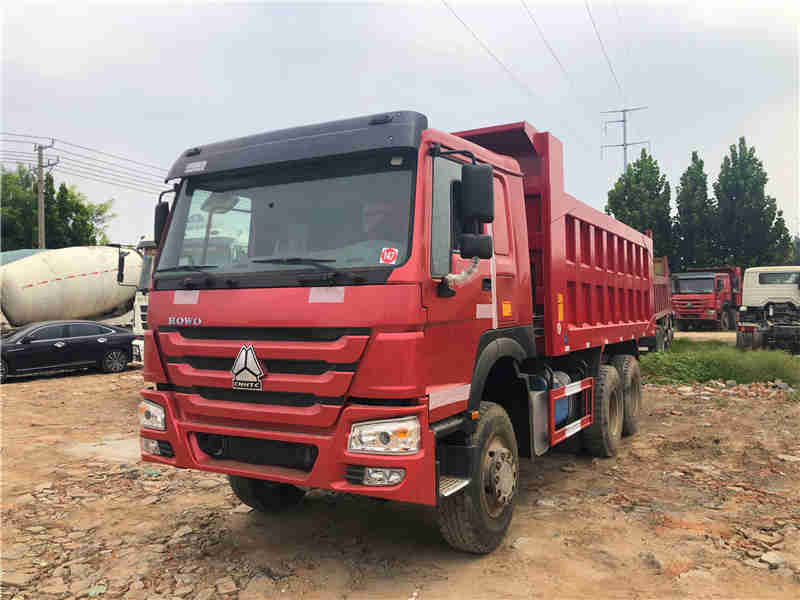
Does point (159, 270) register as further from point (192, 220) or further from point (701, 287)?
point (701, 287)

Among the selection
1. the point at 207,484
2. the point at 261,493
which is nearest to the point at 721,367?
the point at 207,484

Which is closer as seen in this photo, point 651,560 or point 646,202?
point 651,560

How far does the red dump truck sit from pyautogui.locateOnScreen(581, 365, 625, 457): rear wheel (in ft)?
6.69

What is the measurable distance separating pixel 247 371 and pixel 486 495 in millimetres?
1758

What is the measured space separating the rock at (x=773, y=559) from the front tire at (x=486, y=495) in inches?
64.3

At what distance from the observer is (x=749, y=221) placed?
3297 cm

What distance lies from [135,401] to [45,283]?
752 cm

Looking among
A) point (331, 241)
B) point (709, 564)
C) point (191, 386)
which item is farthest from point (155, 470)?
point (709, 564)

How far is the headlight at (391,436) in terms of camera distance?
3.38 m

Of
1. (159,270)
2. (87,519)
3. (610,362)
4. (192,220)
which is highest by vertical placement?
(192,220)

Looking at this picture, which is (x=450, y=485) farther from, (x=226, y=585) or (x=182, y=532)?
(x=182, y=532)

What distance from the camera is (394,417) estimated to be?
3.39m

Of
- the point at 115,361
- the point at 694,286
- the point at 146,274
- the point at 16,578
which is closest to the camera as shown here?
the point at 16,578

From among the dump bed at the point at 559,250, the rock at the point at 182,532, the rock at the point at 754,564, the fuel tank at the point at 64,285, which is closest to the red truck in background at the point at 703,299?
the dump bed at the point at 559,250
